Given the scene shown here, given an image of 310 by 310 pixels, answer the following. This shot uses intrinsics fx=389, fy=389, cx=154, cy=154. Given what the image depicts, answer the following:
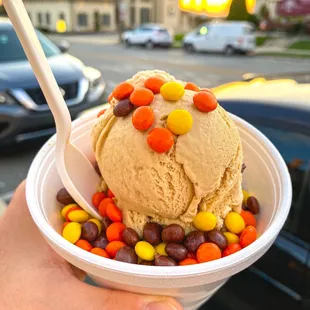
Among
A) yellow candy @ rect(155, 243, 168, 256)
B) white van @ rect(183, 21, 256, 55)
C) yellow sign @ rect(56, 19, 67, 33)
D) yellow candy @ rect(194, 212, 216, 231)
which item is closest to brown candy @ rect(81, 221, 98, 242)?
yellow candy @ rect(155, 243, 168, 256)

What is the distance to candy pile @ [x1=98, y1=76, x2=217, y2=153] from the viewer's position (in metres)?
1.14

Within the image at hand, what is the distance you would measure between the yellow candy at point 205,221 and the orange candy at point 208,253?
0.07 meters

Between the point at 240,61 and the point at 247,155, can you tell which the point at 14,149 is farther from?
the point at 240,61

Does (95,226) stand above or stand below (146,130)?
below

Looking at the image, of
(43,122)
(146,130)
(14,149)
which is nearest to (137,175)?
(146,130)

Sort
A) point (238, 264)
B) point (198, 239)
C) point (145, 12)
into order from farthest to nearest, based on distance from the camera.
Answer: point (145, 12) < point (198, 239) < point (238, 264)

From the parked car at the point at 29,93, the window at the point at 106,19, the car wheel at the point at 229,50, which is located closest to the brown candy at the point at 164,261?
the parked car at the point at 29,93

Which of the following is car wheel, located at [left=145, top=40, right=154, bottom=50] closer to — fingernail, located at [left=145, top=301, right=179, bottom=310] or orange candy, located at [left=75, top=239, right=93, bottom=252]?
orange candy, located at [left=75, top=239, right=93, bottom=252]

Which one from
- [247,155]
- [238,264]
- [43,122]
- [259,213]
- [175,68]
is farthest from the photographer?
[175,68]

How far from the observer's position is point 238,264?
3.67 feet

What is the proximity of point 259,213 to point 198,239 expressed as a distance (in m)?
0.35

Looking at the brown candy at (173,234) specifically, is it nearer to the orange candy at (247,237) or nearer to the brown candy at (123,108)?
the orange candy at (247,237)

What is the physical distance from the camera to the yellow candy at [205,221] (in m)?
1.25

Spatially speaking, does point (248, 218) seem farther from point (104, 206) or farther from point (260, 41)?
point (260, 41)
